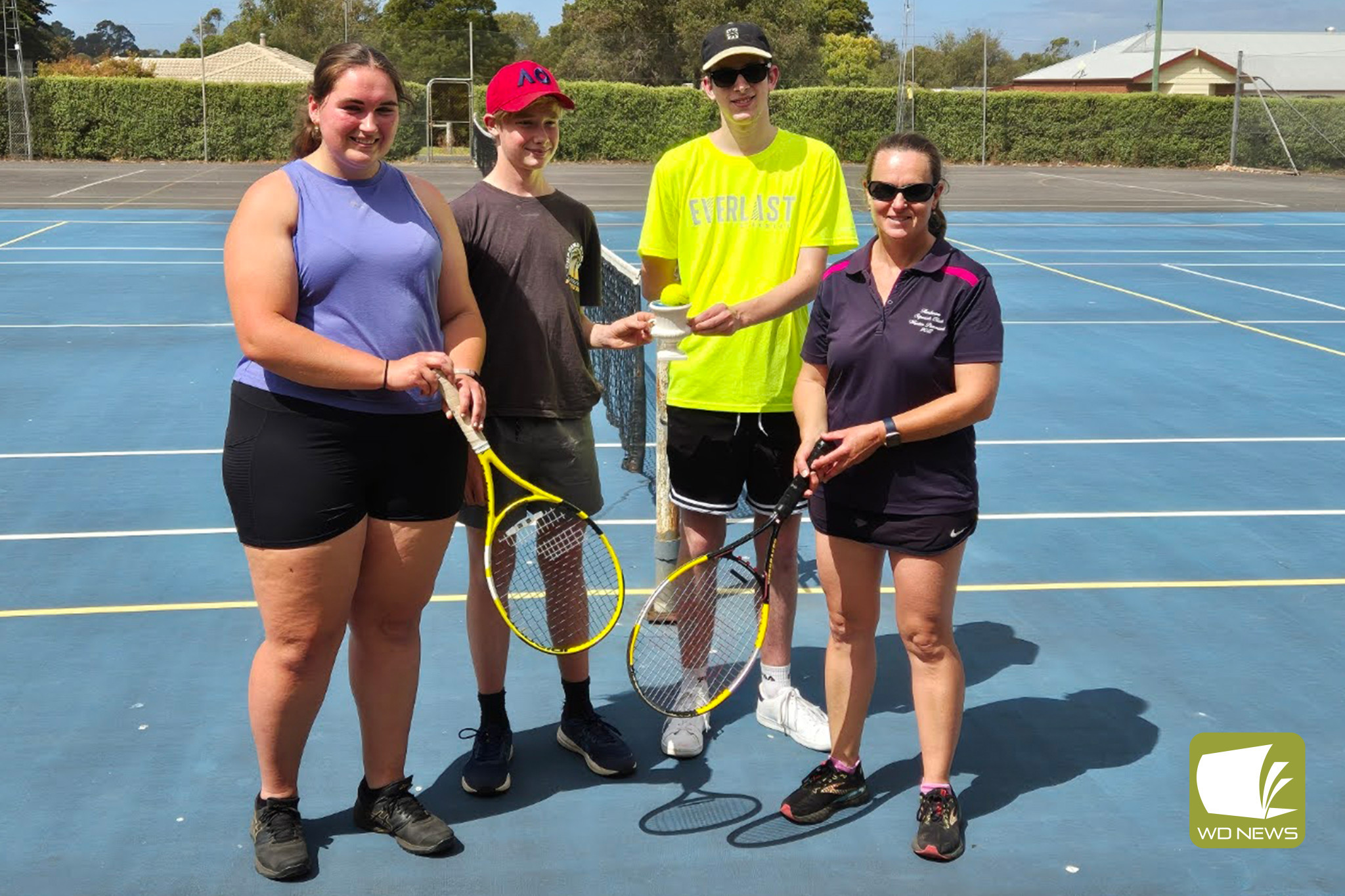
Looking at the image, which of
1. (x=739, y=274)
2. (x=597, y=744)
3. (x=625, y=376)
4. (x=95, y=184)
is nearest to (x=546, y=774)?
(x=597, y=744)

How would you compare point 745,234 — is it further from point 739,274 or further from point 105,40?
point 105,40

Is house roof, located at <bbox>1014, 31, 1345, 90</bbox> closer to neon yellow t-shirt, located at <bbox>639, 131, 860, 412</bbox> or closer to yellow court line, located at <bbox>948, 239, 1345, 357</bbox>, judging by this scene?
yellow court line, located at <bbox>948, 239, 1345, 357</bbox>

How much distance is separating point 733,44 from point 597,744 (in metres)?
2.21

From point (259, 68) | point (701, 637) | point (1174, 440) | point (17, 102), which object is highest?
point (259, 68)

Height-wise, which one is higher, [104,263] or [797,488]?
[797,488]

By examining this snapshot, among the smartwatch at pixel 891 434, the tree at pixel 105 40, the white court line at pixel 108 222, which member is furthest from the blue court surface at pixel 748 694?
the tree at pixel 105 40

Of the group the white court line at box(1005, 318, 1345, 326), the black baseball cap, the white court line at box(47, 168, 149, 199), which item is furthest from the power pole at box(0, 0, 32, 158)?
the black baseball cap

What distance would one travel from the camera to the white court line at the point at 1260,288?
14398 mm

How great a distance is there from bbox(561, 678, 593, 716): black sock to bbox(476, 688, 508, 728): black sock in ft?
0.75

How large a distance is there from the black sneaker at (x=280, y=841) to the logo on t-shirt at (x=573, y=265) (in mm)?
1645

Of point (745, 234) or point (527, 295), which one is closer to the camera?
point (527, 295)

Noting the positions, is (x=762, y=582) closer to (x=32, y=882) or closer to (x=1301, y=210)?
(x=32, y=882)

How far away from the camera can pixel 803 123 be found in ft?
144

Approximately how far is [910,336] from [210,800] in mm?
2411
